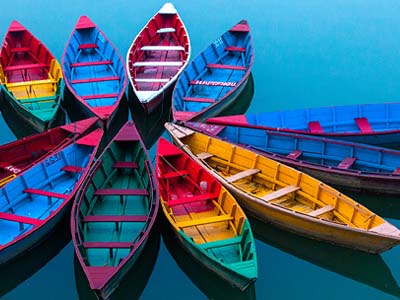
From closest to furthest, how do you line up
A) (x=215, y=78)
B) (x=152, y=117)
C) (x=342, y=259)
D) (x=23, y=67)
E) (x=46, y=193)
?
(x=342, y=259), (x=46, y=193), (x=152, y=117), (x=23, y=67), (x=215, y=78)

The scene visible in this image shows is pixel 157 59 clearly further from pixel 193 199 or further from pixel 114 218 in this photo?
pixel 114 218

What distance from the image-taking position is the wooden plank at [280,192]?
13.0 m

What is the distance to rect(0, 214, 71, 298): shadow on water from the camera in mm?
11859

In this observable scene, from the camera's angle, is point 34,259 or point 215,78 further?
point 215,78

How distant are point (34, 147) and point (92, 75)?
17.0 ft

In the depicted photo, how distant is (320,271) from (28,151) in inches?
348

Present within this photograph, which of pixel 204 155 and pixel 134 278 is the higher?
pixel 204 155

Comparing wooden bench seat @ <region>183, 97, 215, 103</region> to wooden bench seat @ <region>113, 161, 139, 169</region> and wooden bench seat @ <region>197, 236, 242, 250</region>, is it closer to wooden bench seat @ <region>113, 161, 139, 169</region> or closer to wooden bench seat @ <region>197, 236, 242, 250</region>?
wooden bench seat @ <region>113, 161, 139, 169</region>

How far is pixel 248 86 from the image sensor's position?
19906mm

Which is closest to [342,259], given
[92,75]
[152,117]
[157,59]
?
[152,117]

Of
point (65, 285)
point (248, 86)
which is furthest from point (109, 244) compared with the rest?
point (248, 86)

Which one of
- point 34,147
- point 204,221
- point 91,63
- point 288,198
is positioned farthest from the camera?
point 91,63

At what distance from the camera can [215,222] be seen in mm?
12414

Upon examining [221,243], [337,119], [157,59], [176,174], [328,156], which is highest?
[157,59]
